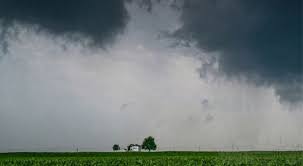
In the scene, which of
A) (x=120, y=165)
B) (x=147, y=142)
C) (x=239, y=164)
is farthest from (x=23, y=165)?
(x=147, y=142)

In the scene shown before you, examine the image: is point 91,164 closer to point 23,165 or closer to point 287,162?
point 23,165

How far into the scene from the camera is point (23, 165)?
35.5 meters

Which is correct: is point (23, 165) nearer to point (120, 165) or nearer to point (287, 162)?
point (120, 165)

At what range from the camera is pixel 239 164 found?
1369 inches

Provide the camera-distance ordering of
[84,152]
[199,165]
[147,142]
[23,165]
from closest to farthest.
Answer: [199,165]
[23,165]
[84,152]
[147,142]

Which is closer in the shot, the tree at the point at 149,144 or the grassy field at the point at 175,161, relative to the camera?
the grassy field at the point at 175,161

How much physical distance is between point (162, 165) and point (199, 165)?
276 centimetres

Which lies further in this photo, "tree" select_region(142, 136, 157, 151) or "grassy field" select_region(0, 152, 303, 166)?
"tree" select_region(142, 136, 157, 151)

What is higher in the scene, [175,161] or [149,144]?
[149,144]

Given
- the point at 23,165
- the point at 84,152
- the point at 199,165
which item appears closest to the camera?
the point at 199,165

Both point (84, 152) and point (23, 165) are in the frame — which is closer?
point (23, 165)

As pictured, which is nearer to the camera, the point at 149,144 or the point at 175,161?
the point at 175,161

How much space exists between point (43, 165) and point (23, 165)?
158 centimetres

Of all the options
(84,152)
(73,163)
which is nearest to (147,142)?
(84,152)
